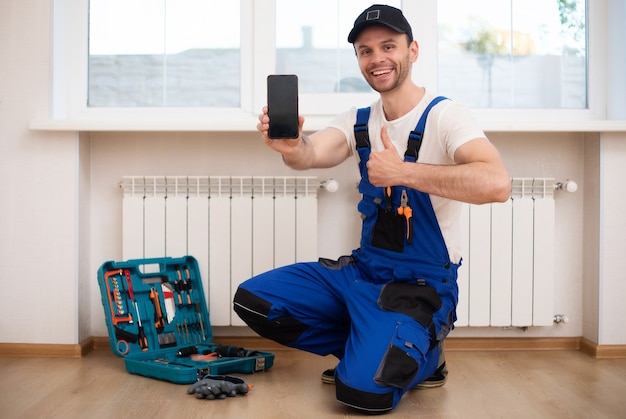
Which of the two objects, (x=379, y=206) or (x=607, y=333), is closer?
(x=379, y=206)

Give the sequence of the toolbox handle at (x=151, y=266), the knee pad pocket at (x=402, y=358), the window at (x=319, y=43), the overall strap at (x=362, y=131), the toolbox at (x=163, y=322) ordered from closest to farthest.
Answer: the knee pad pocket at (x=402, y=358) < the overall strap at (x=362, y=131) < the toolbox at (x=163, y=322) < the toolbox handle at (x=151, y=266) < the window at (x=319, y=43)

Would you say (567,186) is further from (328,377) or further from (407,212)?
(328,377)

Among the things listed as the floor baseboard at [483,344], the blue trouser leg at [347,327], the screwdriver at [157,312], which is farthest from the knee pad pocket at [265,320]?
the floor baseboard at [483,344]

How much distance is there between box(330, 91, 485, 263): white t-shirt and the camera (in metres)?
2.10

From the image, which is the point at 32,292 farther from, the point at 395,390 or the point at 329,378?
the point at 395,390

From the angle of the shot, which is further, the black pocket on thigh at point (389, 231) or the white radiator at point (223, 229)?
the white radiator at point (223, 229)

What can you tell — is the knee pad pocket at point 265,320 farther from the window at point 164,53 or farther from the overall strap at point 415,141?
the window at point 164,53

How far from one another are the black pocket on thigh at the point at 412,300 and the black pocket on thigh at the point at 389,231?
0.40ft

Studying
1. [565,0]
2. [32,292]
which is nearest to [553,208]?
[565,0]

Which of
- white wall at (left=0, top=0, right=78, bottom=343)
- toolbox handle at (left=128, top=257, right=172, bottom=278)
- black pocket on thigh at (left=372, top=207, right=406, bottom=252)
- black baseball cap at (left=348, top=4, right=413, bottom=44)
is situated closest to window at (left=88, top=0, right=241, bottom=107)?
white wall at (left=0, top=0, right=78, bottom=343)

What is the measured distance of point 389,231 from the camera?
89.2 inches

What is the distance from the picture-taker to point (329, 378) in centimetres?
243

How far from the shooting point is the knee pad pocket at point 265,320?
238 centimetres

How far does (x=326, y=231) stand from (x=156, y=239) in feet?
2.20
